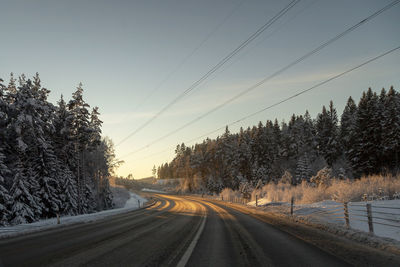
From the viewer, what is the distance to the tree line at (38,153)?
769 inches

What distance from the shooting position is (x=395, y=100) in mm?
44875

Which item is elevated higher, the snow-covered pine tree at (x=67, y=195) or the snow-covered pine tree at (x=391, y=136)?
the snow-covered pine tree at (x=391, y=136)

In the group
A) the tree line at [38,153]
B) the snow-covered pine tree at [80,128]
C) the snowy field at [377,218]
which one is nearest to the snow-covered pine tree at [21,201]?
the tree line at [38,153]

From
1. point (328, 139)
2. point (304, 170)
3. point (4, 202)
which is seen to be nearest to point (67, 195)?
point (4, 202)

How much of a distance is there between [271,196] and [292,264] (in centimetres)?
2236

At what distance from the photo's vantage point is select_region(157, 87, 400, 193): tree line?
137 feet

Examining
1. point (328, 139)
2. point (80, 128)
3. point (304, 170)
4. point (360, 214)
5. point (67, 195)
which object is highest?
point (328, 139)

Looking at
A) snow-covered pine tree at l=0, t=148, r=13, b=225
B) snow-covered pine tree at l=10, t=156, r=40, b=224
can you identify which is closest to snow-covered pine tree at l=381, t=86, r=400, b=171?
snow-covered pine tree at l=10, t=156, r=40, b=224

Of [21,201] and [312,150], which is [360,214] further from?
[312,150]

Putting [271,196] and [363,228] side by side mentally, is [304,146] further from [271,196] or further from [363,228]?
[363,228]

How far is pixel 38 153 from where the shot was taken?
23.8m

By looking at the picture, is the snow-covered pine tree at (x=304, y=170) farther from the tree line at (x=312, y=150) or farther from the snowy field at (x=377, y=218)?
the snowy field at (x=377, y=218)

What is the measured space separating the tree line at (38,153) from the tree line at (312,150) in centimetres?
2936

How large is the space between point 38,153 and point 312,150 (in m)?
68.7
